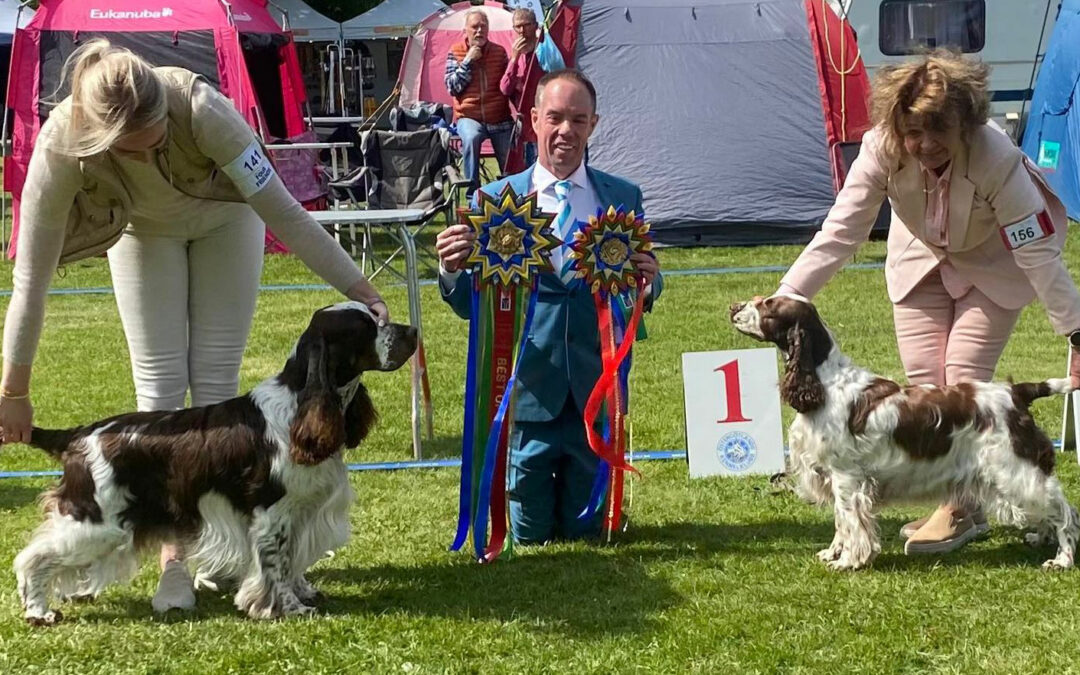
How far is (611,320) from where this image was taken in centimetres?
397

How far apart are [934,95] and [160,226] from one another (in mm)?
2091

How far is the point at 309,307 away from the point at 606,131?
3.35m

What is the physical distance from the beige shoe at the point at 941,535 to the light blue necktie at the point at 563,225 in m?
1.31

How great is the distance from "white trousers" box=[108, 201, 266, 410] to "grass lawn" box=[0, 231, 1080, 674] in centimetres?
61

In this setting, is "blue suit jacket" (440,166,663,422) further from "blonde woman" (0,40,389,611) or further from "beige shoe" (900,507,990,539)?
"beige shoe" (900,507,990,539)

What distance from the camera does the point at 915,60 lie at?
364cm

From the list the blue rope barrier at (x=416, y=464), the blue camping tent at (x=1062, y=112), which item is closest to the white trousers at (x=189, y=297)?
the blue rope barrier at (x=416, y=464)

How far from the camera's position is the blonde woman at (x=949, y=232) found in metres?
3.57

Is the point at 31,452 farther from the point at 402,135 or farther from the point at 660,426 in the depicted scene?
the point at 402,135

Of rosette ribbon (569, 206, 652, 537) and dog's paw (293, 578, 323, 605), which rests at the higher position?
rosette ribbon (569, 206, 652, 537)

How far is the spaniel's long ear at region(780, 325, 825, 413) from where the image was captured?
12.3ft

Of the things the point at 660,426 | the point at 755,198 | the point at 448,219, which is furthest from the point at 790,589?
the point at 448,219

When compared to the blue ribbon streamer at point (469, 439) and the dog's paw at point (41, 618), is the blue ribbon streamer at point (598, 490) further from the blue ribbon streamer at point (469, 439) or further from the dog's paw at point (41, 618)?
the dog's paw at point (41, 618)

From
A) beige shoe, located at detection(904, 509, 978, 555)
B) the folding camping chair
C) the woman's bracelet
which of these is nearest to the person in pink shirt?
the folding camping chair
